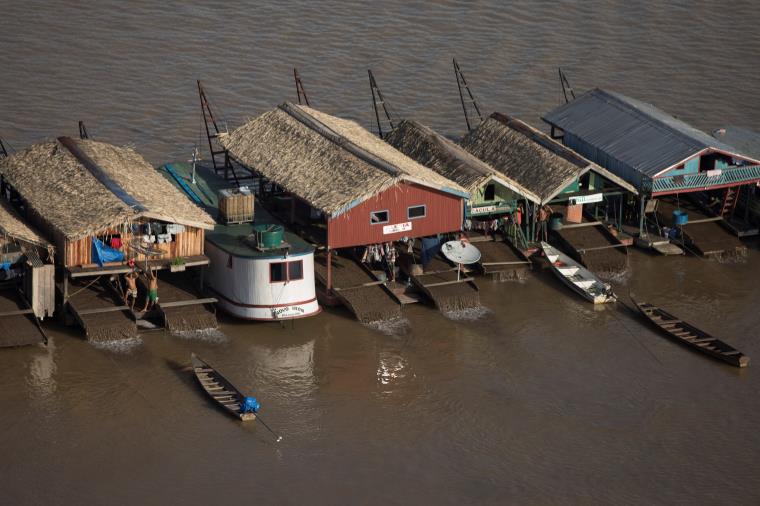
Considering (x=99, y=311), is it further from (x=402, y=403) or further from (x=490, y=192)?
(x=490, y=192)

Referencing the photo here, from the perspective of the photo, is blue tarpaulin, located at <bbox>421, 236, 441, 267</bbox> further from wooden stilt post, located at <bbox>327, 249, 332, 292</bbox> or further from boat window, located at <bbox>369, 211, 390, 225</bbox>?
wooden stilt post, located at <bbox>327, 249, 332, 292</bbox>

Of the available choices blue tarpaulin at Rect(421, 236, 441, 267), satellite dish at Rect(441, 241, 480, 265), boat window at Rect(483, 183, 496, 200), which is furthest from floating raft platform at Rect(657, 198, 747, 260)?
blue tarpaulin at Rect(421, 236, 441, 267)

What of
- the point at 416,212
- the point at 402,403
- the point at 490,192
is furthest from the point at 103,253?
the point at 490,192

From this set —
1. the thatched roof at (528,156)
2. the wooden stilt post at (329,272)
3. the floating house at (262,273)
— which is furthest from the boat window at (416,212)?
the thatched roof at (528,156)

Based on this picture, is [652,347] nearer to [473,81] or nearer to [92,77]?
[473,81]

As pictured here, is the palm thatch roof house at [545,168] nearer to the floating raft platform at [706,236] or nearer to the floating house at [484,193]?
the floating house at [484,193]
